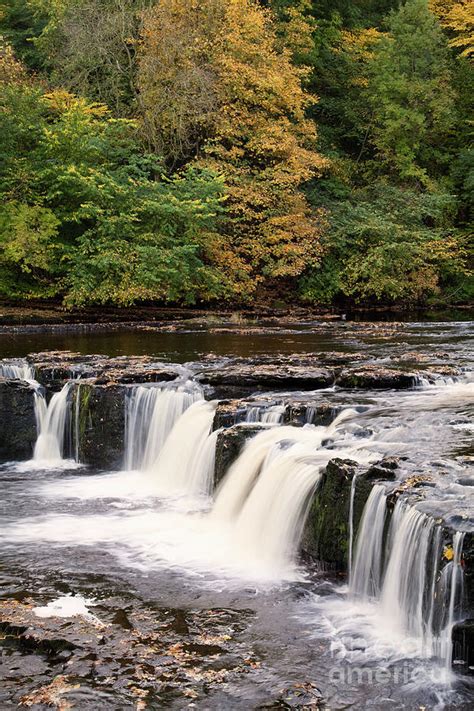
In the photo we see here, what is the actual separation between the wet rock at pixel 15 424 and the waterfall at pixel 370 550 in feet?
22.0

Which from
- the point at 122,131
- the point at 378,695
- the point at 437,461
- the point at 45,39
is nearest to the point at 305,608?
the point at 378,695

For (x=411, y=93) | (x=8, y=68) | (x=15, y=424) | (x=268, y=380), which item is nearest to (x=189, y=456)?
(x=268, y=380)

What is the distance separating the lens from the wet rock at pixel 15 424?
12070mm

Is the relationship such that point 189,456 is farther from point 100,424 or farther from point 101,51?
point 101,51

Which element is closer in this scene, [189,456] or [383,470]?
[383,470]

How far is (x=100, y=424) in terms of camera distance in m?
11.6

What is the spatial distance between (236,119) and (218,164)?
1.46 m

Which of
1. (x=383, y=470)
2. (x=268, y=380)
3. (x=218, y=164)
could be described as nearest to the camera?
(x=383, y=470)

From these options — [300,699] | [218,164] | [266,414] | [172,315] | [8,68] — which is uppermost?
[8,68]

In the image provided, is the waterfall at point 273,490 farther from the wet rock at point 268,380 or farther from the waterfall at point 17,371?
the waterfall at point 17,371

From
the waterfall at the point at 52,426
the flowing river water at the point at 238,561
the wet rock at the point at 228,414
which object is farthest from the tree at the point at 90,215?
the wet rock at the point at 228,414

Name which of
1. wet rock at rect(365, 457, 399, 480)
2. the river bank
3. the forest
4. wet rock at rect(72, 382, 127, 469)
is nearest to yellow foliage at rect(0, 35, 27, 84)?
the forest

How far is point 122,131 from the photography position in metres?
22.9

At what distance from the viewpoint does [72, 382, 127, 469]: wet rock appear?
11562 mm
